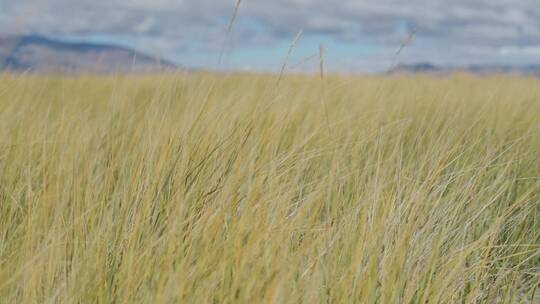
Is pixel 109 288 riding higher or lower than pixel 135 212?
lower

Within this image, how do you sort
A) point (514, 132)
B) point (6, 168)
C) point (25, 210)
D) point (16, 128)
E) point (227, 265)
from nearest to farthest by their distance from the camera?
point (227, 265) < point (25, 210) < point (6, 168) < point (16, 128) < point (514, 132)

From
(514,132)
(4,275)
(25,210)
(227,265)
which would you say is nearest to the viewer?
(227,265)

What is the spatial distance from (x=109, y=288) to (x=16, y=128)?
1.79 meters

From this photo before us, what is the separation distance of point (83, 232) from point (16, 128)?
1.52 m

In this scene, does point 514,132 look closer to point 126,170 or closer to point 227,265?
point 126,170

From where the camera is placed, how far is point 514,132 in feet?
10.9

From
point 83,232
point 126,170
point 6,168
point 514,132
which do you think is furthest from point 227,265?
point 514,132

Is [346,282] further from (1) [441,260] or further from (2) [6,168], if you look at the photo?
(2) [6,168]

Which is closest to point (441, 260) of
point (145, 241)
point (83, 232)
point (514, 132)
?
point (145, 241)

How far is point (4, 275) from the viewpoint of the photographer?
145cm

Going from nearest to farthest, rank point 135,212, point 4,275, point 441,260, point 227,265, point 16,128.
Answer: point 227,265 < point 4,275 < point 135,212 < point 441,260 < point 16,128

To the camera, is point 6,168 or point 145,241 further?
point 6,168

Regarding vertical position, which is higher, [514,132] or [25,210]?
[514,132]

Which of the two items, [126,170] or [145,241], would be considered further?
[126,170]
